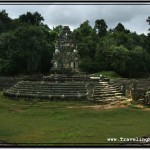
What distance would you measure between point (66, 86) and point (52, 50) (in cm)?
2819

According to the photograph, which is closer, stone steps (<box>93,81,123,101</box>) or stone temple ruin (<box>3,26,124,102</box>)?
stone steps (<box>93,81,123,101</box>)

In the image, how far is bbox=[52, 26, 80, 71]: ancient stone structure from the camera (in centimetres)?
3528

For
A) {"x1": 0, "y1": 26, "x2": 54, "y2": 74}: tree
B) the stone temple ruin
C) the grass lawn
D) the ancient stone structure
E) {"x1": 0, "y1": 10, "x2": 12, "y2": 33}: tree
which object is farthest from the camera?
→ {"x1": 0, "y1": 10, "x2": 12, "y2": 33}: tree

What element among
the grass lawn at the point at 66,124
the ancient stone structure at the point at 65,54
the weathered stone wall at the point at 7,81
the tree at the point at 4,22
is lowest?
the grass lawn at the point at 66,124

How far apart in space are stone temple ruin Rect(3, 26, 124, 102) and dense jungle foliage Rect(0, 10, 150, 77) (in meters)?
17.4

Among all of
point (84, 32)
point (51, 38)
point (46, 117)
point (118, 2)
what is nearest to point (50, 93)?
point (46, 117)

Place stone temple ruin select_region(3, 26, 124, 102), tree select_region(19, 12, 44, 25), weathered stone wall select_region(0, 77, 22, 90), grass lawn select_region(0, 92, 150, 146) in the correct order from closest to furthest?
1. grass lawn select_region(0, 92, 150, 146)
2. stone temple ruin select_region(3, 26, 124, 102)
3. weathered stone wall select_region(0, 77, 22, 90)
4. tree select_region(19, 12, 44, 25)

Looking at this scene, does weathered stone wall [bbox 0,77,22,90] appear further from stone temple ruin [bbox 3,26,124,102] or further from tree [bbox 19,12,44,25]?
tree [bbox 19,12,44,25]

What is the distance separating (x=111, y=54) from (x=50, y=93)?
29.8 meters

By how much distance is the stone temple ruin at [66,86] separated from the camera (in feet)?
94.8

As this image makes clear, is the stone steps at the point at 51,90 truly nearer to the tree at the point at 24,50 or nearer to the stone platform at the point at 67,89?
the stone platform at the point at 67,89

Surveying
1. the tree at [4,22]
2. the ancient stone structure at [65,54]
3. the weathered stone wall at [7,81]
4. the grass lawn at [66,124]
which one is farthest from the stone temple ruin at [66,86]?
the tree at [4,22]

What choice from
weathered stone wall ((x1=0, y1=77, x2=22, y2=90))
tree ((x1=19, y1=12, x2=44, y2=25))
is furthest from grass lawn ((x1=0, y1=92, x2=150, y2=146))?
tree ((x1=19, y1=12, x2=44, y2=25))

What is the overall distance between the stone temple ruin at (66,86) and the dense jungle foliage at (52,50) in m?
17.4
